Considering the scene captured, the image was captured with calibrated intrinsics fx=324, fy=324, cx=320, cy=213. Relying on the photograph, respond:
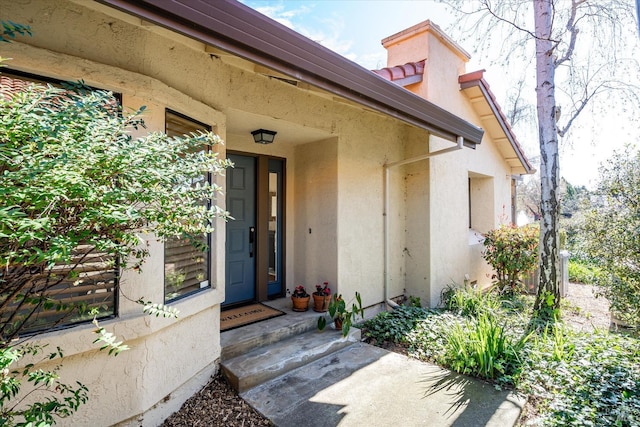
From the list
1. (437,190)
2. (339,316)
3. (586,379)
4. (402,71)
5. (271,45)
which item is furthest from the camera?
(437,190)

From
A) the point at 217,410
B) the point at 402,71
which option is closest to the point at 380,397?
the point at 217,410

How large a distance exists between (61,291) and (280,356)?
246 cm

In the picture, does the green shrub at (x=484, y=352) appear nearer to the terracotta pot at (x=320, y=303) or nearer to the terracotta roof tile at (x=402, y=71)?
the terracotta pot at (x=320, y=303)

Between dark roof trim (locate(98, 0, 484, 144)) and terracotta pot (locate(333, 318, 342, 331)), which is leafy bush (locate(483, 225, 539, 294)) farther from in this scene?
dark roof trim (locate(98, 0, 484, 144))

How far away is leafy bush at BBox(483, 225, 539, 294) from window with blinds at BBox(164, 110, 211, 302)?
664 cm

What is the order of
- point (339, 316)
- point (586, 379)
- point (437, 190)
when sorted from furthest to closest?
point (437, 190)
point (339, 316)
point (586, 379)

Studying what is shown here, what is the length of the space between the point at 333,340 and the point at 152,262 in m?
2.73

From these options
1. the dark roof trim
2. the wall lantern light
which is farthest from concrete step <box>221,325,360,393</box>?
the dark roof trim

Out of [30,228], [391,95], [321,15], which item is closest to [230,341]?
[30,228]

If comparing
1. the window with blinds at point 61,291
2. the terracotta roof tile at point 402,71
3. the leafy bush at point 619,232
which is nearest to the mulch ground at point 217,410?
the window with blinds at point 61,291

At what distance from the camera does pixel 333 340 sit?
4598mm

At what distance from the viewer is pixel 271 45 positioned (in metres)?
2.77

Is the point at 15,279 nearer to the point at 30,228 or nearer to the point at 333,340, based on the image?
the point at 30,228

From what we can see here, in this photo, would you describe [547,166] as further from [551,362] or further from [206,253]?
[206,253]
